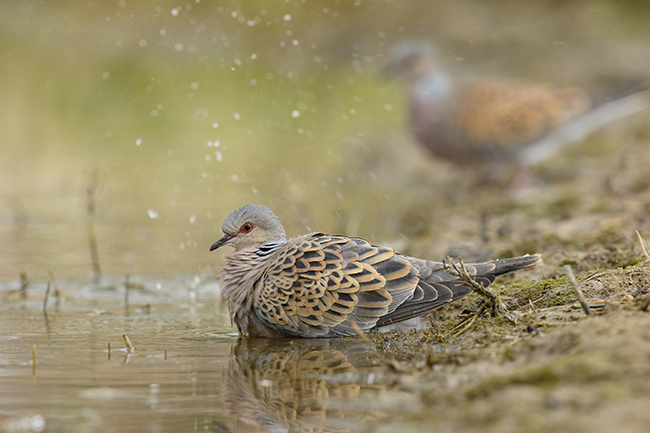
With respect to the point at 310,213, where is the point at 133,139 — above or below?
above

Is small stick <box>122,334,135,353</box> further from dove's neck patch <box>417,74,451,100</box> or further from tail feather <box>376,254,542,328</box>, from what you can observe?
dove's neck patch <box>417,74,451,100</box>

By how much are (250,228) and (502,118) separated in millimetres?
4540

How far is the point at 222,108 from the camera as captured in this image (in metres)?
15.4

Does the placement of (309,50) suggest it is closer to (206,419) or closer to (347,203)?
(347,203)

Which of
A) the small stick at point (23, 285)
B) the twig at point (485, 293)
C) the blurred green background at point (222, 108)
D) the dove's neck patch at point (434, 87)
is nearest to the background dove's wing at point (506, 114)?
the dove's neck patch at point (434, 87)

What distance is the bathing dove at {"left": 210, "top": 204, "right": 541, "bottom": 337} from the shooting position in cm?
471

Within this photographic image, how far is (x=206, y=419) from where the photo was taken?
10.6 feet

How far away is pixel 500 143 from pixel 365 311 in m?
4.88

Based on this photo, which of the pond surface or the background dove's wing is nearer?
the pond surface

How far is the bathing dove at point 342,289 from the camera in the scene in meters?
4.71

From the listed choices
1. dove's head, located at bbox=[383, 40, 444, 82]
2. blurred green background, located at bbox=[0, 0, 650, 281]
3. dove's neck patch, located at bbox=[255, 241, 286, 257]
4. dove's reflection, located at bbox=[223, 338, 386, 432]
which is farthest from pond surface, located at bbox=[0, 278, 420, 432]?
dove's head, located at bbox=[383, 40, 444, 82]

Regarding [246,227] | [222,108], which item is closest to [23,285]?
[246,227]

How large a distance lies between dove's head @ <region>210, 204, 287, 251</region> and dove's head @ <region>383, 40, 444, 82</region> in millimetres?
5216

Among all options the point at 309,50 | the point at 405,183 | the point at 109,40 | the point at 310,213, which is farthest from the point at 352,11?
the point at 310,213
